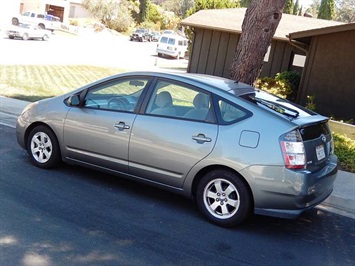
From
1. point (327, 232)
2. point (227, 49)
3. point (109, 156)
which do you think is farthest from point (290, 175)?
point (227, 49)

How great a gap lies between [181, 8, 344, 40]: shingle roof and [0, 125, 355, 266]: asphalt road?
12553 millimetres

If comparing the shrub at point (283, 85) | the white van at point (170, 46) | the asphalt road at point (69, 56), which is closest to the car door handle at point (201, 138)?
the shrub at point (283, 85)

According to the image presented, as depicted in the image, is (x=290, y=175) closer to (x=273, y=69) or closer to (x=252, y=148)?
(x=252, y=148)

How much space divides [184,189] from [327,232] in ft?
5.54

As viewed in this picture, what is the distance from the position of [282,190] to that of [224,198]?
Answer: 622mm

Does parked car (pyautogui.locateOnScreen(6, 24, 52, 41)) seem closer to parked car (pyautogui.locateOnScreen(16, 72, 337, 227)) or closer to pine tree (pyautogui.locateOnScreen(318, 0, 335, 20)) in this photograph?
pine tree (pyautogui.locateOnScreen(318, 0, 335, 20))

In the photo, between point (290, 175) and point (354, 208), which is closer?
point (290, 175)

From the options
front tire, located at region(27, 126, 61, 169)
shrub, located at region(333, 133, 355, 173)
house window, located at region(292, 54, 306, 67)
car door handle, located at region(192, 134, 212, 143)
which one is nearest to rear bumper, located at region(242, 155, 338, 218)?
car door handle, located at region(192, 134, 212, 143)

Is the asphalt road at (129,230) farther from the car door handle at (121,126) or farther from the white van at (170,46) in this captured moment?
the white van at (170,46)

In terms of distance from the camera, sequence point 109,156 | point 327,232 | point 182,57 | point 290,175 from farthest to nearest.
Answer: point 182,57 → point 109,156 → point 327,232 → point 290,175

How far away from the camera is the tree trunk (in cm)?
805

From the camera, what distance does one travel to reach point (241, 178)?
14.9 ft

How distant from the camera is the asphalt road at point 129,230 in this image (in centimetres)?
382

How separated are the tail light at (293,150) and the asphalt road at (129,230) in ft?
2.75
